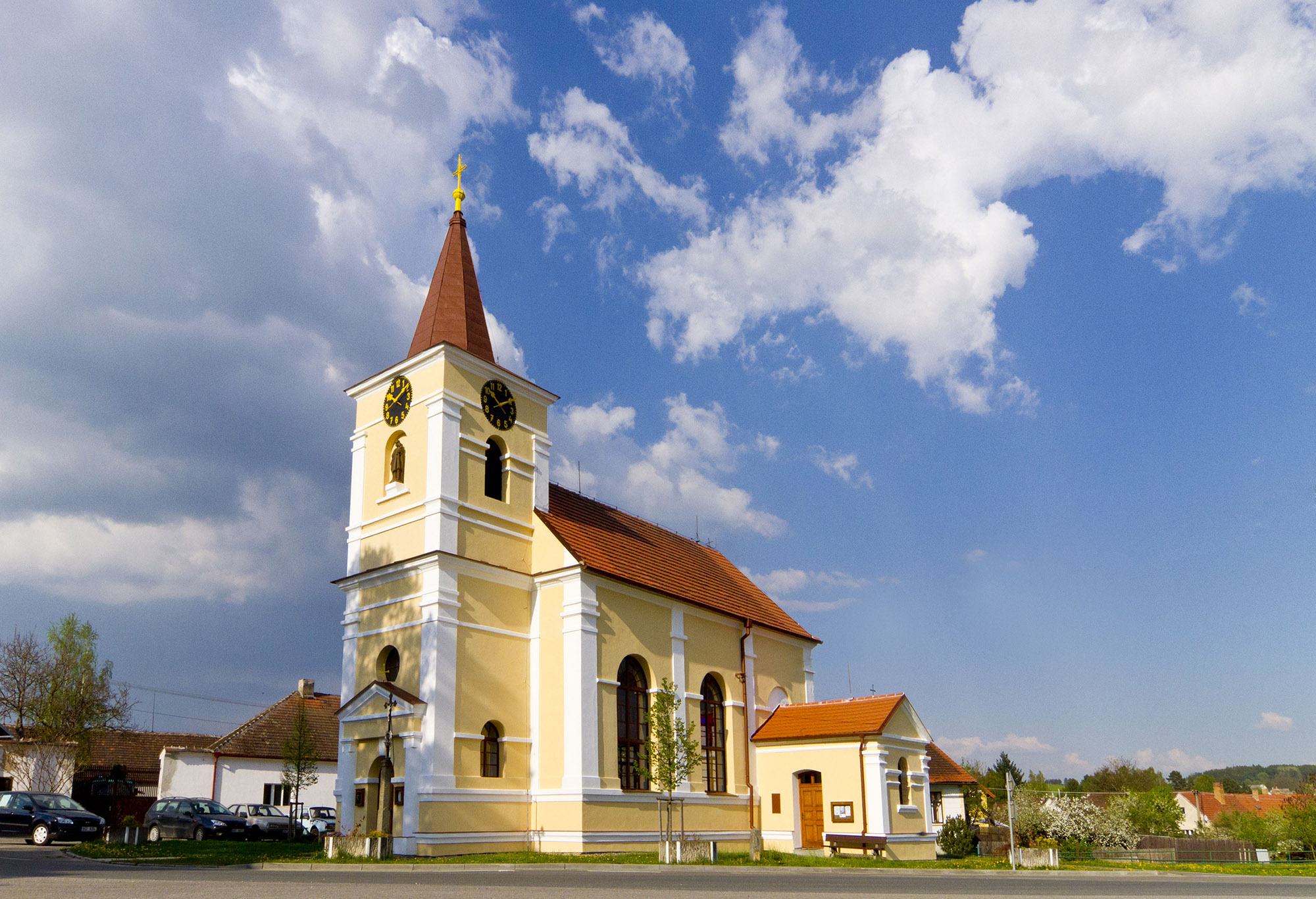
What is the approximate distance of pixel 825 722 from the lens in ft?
97.8

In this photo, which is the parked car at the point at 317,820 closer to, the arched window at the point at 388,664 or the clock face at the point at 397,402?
the arched window at the point at 388,664

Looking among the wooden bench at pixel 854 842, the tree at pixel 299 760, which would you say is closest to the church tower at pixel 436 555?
the wooden bench at pixel 854 842

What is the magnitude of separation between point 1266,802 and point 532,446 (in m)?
75.6

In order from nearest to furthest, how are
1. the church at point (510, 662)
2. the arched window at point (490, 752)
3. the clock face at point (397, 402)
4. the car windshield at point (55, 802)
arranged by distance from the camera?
the church at point (510, 662) < the arched window at point (490, 752) < the clock face at point (397, 402) < the car windshield at point (55, 802)

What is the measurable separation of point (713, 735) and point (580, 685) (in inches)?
299

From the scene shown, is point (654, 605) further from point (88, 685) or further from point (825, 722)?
point (88, 685)

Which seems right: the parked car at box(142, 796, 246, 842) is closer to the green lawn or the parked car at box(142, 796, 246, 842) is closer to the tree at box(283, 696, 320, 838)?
the green lawn

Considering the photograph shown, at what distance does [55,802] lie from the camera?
28.3 meters

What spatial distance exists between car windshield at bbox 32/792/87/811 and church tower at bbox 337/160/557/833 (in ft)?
33.3

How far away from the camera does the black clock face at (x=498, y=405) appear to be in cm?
2692

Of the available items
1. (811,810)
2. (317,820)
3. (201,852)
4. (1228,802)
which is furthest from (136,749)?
(1228,802)

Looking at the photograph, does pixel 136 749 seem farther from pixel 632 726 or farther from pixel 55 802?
pixel 632 726

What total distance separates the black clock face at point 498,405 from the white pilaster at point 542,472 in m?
1.18

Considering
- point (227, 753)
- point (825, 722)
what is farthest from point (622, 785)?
point (227, 753)
